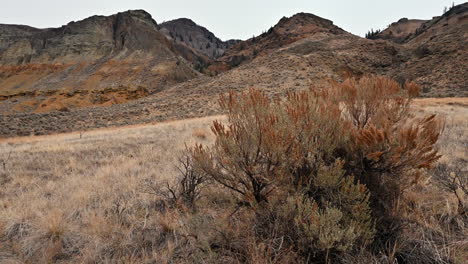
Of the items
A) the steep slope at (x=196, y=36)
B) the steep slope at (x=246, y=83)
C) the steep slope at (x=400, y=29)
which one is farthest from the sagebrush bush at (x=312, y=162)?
the steep slope at (x=196, y=36)

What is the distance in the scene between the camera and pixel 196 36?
12325 centimetres

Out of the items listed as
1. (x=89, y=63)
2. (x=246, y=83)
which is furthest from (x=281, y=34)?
(x=89, y=63)

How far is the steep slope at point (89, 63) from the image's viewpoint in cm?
3891

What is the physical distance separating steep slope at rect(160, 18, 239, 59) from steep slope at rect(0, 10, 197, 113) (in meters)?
50.7

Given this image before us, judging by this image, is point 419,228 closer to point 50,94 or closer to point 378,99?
point 378,99

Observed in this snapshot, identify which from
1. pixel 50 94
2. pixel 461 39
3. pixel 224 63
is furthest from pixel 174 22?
pixel 461 39

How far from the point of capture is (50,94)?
1517 inches

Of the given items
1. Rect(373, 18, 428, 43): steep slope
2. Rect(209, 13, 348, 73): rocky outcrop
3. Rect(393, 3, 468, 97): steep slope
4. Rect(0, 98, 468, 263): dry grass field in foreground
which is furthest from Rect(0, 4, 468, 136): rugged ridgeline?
Rect(373, 18, 428, 43): steep slope

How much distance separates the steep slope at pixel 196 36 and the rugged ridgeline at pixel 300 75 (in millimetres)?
79698

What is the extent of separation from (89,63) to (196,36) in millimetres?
77982

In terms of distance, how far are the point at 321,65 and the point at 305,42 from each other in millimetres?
10331

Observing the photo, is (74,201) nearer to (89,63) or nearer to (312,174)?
(312,174)

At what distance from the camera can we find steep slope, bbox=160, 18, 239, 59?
11318cm

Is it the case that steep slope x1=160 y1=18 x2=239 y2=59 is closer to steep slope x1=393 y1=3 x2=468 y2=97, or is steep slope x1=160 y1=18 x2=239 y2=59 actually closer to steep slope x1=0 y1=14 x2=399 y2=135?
steep slope x1=0 y1=14 x2=399 y2=135
